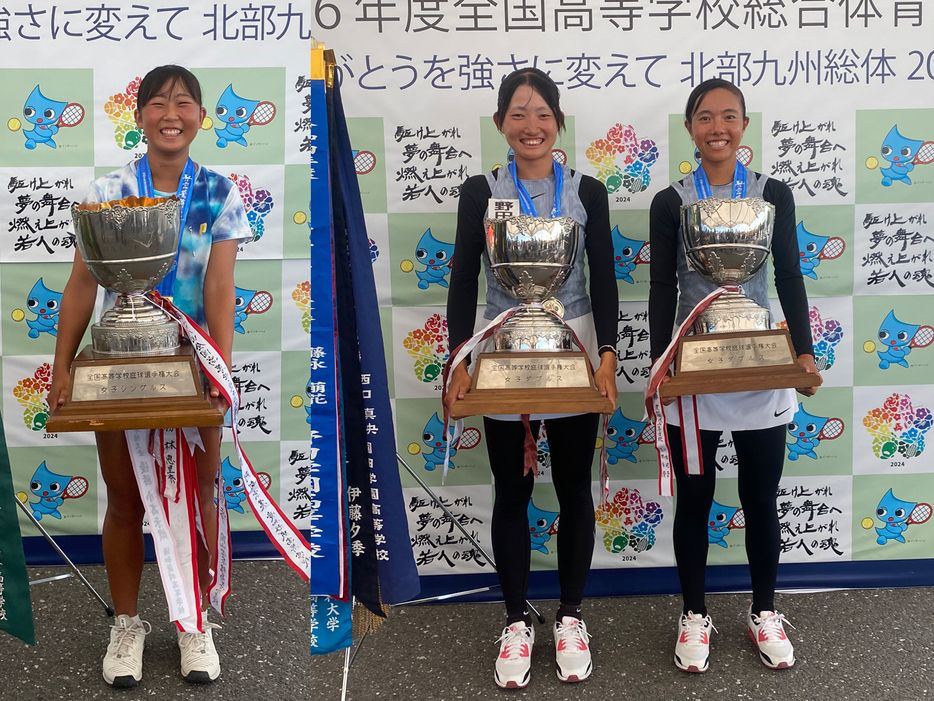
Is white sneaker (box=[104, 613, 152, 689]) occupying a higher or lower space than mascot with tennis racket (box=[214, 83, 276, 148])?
lower

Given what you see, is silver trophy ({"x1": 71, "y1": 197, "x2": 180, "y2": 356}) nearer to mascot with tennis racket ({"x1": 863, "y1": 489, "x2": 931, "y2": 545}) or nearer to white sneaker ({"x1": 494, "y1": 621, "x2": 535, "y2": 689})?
white sneaker ({"x1": 494, "y1": 621, "x2": 535, "y2": 689})

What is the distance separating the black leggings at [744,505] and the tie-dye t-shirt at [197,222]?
3.80 feet

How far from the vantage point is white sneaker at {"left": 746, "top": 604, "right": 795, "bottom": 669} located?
2008mm

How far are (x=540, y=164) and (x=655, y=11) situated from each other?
2.32ft

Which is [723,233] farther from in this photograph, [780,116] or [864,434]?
[864,434]

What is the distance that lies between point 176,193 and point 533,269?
828 millimetres

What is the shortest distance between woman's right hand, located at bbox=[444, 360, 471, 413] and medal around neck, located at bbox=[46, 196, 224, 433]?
1.56 feet

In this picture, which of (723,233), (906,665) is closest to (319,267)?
(723,233)

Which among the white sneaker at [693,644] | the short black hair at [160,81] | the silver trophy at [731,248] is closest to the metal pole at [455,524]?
the white sneaker at [693,644]

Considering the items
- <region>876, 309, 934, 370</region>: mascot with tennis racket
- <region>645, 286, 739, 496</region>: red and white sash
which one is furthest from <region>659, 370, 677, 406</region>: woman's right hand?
<region>876, 309, 934, 370</region>: mascot with tennis racket

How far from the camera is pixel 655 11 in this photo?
7.70 feet

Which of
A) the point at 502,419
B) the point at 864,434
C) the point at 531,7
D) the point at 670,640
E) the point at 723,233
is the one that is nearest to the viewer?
the point at 723,233

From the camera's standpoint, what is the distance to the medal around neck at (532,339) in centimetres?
175

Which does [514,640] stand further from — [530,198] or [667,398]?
[530,198]
